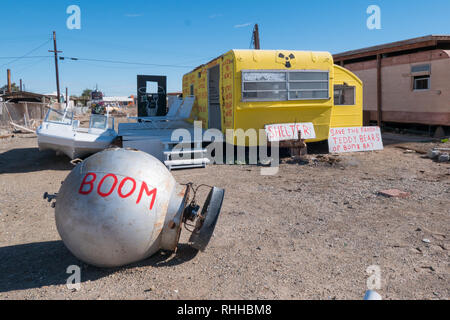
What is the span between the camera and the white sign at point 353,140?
37.8 ft

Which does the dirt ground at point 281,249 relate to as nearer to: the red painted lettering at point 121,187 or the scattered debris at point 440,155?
the red painted lettering at point 121,187

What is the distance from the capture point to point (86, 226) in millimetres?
3422

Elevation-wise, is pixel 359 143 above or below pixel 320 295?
above

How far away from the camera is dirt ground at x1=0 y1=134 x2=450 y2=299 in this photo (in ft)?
11.2

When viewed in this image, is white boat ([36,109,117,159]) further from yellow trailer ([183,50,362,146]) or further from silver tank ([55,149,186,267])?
silver tank ([55,149,186,267])

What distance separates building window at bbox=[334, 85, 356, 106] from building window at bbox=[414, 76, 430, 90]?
4.28 m

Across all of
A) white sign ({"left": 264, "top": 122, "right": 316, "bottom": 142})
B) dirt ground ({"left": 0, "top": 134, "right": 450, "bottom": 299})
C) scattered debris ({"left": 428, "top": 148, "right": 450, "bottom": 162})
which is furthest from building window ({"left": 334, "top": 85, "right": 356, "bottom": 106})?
dirt ground ({"left": 0, "top": 134, "right": 450, "bottom": 299})

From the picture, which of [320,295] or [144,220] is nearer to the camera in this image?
[320,295]

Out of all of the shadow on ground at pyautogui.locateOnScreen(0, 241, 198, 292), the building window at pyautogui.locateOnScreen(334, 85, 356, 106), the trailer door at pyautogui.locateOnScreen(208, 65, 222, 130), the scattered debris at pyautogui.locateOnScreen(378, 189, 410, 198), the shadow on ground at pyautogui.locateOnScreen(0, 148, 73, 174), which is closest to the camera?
the shadow on ground at pyautogui.locateOnScreen(0, 241, 198, 292)

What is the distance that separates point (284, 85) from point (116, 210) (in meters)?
7.97
